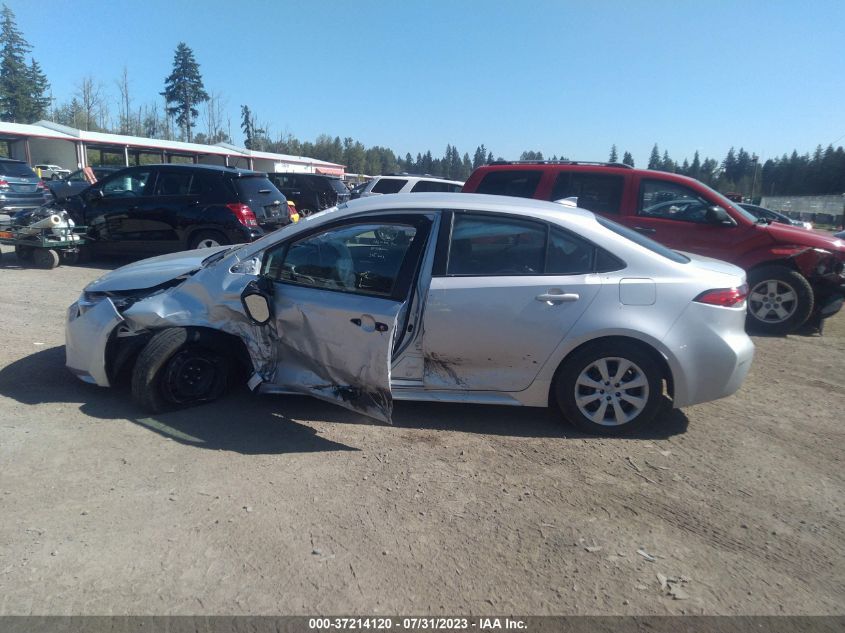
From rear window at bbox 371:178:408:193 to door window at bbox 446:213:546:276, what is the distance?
1093 cm

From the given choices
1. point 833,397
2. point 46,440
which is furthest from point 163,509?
point 833,397

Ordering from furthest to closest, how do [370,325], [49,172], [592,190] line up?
[49,172] → [592,190] → [370,325]

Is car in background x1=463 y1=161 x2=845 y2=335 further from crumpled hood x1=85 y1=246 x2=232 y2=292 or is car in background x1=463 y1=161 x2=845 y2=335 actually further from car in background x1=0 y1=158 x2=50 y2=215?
car in background x1=0 y1=158 x2=50 y2=215

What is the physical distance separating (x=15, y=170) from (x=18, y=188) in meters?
0.89

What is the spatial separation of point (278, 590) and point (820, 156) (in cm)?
8455

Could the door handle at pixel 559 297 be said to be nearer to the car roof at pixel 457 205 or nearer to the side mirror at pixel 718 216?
the car roof at pixel 457 205

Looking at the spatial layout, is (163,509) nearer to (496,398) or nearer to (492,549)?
(492,549)

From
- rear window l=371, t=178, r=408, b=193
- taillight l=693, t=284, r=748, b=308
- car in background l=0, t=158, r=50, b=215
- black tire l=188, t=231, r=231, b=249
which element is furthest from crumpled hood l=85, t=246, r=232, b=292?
car in background l=0, t=158, r=50, b=215

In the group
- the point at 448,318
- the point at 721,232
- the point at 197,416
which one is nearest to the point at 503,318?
the point at 448,318

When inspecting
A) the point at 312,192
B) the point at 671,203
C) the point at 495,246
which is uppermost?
the point at 671,203

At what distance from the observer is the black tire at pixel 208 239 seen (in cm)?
1003

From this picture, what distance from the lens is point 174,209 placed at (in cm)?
1008

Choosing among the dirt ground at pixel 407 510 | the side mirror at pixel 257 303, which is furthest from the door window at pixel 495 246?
the side mirror at pixel 257 303

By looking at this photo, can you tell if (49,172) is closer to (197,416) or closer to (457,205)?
(197,416)
